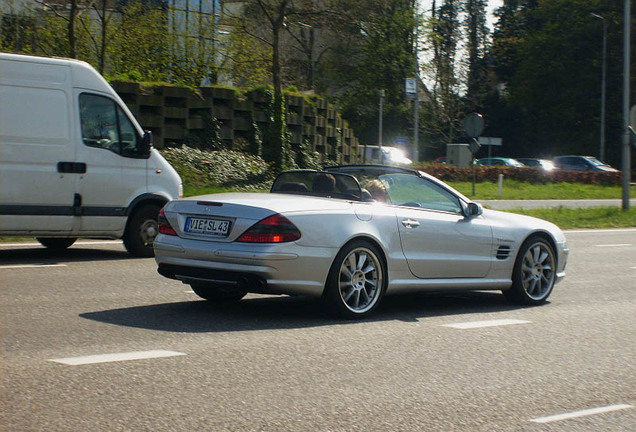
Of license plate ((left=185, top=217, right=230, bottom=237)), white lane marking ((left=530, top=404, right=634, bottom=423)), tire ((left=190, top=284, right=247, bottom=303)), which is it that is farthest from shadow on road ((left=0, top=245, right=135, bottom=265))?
white lane marking ((left=530, top=404, right=634, bottom=423))

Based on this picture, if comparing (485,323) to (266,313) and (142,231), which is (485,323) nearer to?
(266,313)

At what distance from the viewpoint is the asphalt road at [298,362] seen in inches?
215

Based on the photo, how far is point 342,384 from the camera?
6.29 m

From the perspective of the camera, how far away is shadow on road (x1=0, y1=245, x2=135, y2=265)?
12.8 m

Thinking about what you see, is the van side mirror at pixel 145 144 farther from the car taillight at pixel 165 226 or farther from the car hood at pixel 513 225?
the car hood at pixel 513 225

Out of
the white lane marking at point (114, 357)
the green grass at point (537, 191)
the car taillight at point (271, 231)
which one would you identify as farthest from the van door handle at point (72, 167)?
the green grass at point (537, 191)

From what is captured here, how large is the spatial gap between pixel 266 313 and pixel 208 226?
1063 millimetres

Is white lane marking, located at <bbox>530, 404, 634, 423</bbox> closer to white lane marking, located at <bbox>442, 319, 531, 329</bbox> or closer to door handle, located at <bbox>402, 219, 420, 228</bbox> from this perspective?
white lane marking, located at <bbox>442, 319, 531, 329</bbox>

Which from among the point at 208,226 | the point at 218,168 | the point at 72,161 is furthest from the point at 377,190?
the point at 218,168

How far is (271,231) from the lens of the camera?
8266 mm

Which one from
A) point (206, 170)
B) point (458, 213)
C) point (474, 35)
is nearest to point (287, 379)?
point (458, 213)

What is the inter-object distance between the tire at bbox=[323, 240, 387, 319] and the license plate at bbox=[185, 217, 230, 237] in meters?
0.95

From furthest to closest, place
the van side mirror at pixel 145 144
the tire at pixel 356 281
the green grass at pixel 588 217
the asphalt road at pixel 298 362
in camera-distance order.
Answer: the green grass at pixel 588 217, the van side mirror at pixel 145 144, the tire at pixel 356 281, the asphalt road at pixel 298 362

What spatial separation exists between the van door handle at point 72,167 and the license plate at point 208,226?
14.9 ft
